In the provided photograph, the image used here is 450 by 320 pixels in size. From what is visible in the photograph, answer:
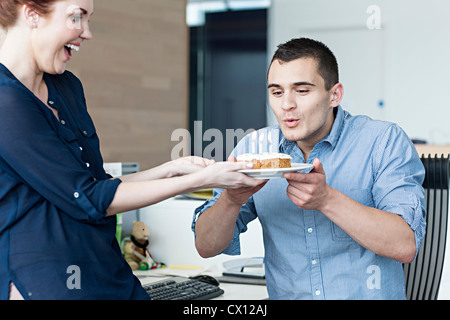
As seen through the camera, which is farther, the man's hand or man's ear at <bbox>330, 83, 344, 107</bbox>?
man's ear at <bbox>330, 83, 344, 107</bbox>

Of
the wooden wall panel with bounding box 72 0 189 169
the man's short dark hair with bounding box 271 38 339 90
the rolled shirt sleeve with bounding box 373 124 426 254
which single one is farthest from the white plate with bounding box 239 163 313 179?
the wooden wall panel with bounding box 72 0 189 169

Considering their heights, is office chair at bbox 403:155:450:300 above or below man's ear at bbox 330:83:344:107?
below

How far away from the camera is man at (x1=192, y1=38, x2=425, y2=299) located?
133cm

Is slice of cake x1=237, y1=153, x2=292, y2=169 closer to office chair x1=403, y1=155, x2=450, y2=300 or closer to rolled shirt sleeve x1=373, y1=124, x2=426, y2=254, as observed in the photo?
rolled shirt sleeve x1=373, y1=124, x2=426, y2=254

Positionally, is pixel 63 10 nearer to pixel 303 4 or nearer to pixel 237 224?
pixel 237 224

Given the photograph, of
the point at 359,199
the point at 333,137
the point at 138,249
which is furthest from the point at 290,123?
the point at 138,249

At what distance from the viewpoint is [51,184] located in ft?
3.17

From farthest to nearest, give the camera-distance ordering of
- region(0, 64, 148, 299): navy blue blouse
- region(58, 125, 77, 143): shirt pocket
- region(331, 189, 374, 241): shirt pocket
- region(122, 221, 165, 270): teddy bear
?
region(122, 221, 165, 270): teddy bear, region(331, 189, 374, 241): shirt pocket, region(58, 125, 77, 143): shirt pocket, region(0, 64, 148, 299): navy blue blouse

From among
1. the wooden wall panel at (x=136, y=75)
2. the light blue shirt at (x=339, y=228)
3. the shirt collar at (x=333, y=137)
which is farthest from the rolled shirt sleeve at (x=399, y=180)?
the wooden wall panel at (x=136, y=75)

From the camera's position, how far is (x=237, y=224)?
1.46m

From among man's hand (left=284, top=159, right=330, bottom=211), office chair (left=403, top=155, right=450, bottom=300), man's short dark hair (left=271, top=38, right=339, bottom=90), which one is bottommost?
office chair (left=403, top=155, right=450, bottom=300)

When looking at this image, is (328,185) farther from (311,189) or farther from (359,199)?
(311,189)

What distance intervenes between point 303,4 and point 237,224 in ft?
11.2
